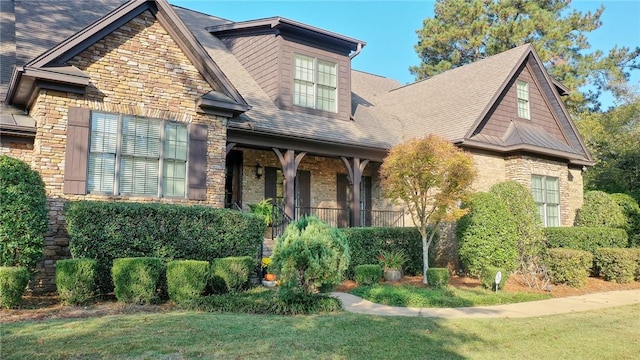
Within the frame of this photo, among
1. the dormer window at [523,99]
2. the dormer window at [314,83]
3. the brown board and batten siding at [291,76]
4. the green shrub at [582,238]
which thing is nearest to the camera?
the green shrub at [582,238]

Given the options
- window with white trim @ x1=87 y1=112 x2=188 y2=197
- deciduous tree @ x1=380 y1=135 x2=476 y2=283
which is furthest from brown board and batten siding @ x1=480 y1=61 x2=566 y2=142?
window with white trim @ x1=87 y1=112 x2=188 y2=197

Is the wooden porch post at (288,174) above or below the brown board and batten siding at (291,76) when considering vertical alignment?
below

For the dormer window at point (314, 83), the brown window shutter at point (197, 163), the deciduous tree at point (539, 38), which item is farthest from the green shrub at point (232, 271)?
the deciduous tree at point (539, 38)

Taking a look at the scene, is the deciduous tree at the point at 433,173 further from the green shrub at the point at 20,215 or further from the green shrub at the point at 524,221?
the green shrub at the point at 20,215

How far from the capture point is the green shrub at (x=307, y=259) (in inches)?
297

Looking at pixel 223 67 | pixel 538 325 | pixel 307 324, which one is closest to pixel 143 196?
pixel 307 324

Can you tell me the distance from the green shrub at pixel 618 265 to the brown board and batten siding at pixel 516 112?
16.6 ft

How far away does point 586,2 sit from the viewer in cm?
3039

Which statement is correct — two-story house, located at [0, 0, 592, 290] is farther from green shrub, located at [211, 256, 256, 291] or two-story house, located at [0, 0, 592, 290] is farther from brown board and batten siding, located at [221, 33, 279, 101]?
green shrub, located at [211, 256, 256, 291]

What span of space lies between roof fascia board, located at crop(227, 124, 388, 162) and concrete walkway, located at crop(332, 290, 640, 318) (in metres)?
4.74

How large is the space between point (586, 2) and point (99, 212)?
3284 cm

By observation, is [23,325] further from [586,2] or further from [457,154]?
[586,2]

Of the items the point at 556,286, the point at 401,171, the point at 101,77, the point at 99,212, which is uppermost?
the point at 101,77

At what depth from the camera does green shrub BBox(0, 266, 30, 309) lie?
7.09m
